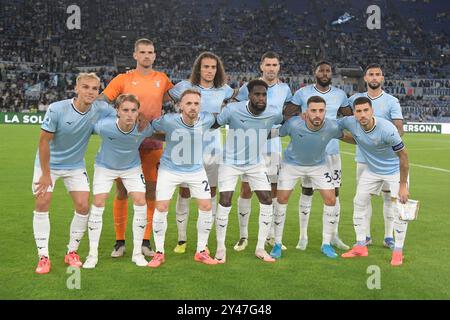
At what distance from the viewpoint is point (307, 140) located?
22.6ft

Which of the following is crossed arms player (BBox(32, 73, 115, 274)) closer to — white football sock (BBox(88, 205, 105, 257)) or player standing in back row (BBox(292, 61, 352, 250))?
white football sock (BBox(88, 205, 105, 257))

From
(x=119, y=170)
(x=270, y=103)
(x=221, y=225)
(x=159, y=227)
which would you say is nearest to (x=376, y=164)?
(x=270, y=103)

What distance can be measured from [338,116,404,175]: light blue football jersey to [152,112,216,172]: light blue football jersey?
5.61 ft

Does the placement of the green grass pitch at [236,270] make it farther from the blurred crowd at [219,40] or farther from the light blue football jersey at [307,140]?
the blurred crowd at [219,40]

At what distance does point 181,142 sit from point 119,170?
2.46 feet

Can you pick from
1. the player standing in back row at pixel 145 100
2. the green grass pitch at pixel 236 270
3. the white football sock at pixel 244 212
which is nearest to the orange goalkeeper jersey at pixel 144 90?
the player standing in back row at pixel 145 100

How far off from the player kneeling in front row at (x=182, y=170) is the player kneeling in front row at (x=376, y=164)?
1.72 m

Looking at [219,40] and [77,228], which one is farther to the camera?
[219,40]

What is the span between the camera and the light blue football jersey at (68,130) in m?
5.96

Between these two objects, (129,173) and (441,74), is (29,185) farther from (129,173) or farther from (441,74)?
(441,74)

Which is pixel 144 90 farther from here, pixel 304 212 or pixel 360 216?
pixel 360 216

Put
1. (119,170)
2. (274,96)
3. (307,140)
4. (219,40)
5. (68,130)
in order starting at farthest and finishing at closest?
(219,40) < (274,96) < (307,140) < (119,170) < (68,130)
